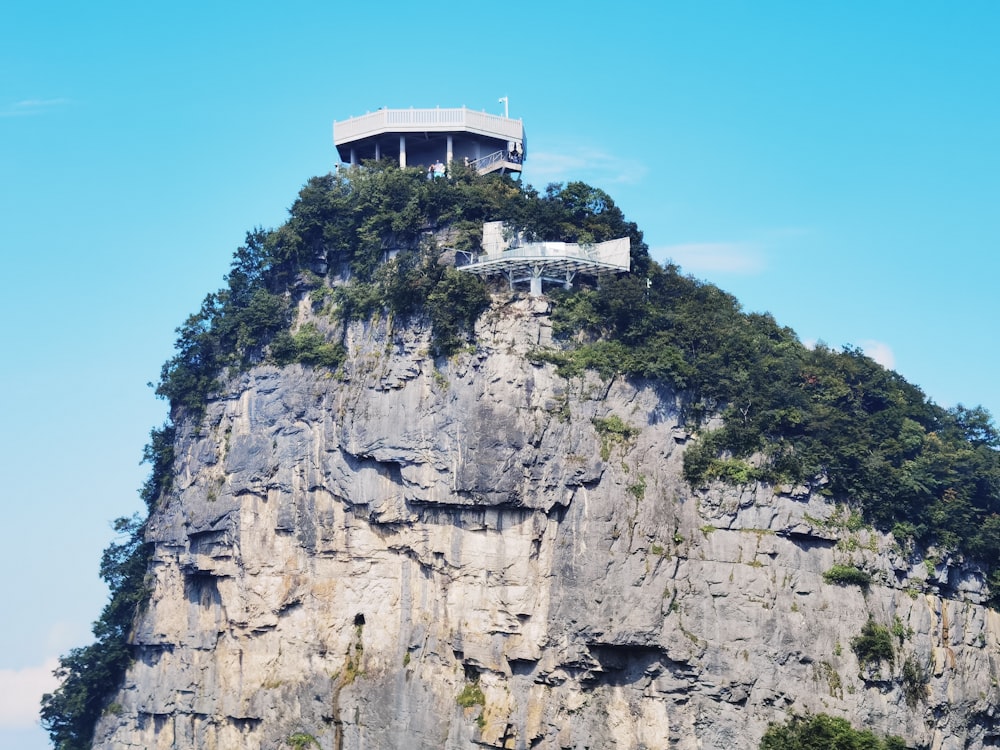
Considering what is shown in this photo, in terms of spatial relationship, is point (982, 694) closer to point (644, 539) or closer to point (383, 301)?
point (644, 539)

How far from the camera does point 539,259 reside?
177 feet

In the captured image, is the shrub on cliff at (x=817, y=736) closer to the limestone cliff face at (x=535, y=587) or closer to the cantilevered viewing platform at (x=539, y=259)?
the limestone cliff face at (x=535, y=587)

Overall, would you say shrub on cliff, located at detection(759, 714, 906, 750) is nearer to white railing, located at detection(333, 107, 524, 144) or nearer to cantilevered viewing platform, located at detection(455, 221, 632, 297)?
cantilevered viewing platform, located at detection(455, 221, 632, 297)

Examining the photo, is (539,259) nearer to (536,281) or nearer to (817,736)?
(536,281)

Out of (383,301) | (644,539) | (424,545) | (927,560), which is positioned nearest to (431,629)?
(424,545)

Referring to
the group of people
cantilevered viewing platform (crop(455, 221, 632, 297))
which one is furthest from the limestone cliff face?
the group of people

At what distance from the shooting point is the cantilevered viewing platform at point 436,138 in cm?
6112

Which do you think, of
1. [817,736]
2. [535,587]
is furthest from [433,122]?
[817,736]

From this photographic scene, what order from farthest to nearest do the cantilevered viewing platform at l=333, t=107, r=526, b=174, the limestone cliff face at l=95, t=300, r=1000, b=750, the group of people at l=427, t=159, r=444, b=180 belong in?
the cantilevered viewing platform at l=333, t=107, r=526, b=174, the group of people at l=427, t=159, r=444, b=180, the limestone cliff face at l=95, t=300, r=1000, b=750

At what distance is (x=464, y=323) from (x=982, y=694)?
60.3 feet

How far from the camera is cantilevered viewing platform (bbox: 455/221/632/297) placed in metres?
54.1

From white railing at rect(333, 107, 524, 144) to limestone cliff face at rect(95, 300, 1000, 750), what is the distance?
882 cm

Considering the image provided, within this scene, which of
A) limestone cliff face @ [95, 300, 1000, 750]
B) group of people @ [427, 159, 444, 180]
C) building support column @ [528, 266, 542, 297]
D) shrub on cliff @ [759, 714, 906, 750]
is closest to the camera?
shrub on cliff @ [759, 714, 906, 750]

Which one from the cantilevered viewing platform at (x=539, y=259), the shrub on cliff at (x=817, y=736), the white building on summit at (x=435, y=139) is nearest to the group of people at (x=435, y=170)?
the white building on summit at (x=435, y=139)
